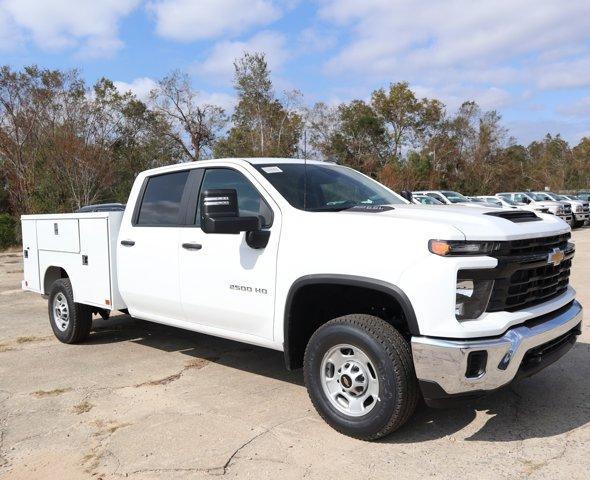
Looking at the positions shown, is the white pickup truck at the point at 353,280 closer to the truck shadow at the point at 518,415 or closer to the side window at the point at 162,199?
the side window at the point at 162,199

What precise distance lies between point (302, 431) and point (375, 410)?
63cm

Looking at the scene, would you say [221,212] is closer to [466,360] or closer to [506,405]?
[466,360]

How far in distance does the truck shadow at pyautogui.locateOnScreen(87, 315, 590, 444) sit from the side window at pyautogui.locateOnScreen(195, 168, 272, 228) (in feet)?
5.38

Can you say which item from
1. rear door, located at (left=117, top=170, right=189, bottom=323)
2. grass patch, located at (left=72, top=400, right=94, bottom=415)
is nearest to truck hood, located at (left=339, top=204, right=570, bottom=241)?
rear door, located at (left=117, top=170, right=189, bottom=323)

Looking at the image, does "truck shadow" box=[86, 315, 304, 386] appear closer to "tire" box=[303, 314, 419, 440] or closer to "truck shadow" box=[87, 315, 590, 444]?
"truck shadow" box=[87, 315, 590, 444]

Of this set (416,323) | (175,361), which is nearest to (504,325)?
(416,323)

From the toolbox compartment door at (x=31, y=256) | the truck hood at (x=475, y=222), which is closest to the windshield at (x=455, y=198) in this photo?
the toolbox compartment door at (x=31, y=256)

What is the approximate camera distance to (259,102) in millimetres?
37156

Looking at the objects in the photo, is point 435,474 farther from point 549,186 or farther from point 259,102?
point 549,186

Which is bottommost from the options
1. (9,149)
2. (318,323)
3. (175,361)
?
(175,361)

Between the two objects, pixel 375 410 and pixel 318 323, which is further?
pixel 318 323

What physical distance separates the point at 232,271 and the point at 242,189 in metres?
0.69

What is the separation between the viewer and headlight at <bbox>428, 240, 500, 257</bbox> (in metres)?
3.40

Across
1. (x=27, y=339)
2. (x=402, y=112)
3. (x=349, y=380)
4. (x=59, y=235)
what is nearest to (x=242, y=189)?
(x=349, y=380)
